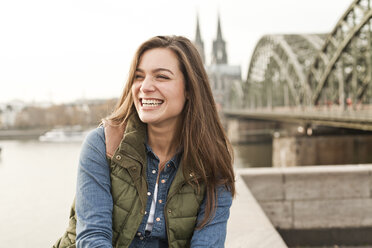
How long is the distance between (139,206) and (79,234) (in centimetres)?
28

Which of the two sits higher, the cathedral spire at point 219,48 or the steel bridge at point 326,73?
the cathedral spire at point 219,48

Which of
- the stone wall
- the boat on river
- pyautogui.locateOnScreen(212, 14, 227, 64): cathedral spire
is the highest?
pyautogui.locateOnScreen(212, 14, 227, 64): cathedral spire

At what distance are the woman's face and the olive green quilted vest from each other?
0.38 ft

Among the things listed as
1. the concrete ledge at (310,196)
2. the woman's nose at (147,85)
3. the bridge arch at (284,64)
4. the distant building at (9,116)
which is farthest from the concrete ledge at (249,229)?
the bridge arch at (284,64)

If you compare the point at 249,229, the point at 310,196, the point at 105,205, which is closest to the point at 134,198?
the point at 105,205

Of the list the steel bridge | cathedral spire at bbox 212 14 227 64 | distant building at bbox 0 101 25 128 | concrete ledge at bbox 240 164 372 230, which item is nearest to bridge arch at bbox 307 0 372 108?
the steel bridge

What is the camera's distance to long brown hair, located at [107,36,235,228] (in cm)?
176

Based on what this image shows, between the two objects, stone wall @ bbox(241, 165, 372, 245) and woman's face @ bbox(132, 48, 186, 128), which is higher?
woman's face @ bbox(132, 48, 186, 128)

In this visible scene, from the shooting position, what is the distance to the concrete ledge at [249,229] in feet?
8.29

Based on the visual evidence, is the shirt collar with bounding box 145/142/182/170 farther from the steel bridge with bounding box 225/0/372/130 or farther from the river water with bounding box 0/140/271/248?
the steel bridge with bounding box 225/0/372/130

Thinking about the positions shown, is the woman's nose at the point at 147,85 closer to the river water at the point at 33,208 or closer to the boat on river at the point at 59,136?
the river water at the point at 33,208

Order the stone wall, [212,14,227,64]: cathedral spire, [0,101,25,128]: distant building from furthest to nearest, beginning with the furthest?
[212,14,227,64]: cathedral spire → [0,101,25,128]: distant building → the stone wall

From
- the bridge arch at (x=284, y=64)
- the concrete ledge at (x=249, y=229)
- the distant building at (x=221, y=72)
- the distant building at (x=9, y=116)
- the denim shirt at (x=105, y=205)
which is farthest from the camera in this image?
the distant building at (x=221, y=72)

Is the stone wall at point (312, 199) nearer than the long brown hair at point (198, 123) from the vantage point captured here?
No
